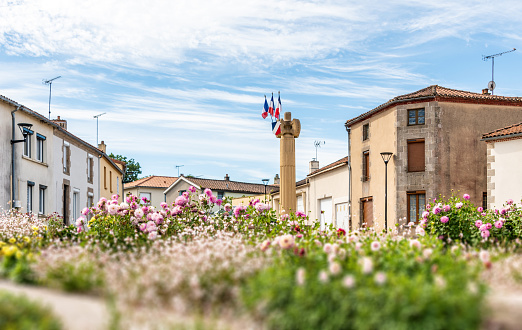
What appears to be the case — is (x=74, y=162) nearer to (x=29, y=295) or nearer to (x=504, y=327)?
(x=29, y=295)

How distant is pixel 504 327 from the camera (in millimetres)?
4598

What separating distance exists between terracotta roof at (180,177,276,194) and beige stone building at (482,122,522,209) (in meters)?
38.6

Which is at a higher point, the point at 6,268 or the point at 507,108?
the point at 507,108

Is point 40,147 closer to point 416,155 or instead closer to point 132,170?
point 416,155

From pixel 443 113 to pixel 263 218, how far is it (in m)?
17.7

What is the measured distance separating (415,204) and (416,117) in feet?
13.1

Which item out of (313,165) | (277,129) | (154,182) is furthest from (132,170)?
(277,129)

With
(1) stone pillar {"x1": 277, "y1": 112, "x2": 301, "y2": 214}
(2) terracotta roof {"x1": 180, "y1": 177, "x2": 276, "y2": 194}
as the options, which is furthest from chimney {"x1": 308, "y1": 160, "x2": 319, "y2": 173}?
(1) stone pillar {"x1": 277, "y1": 112, "x2": 301, "y2": 214}

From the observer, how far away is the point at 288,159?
20328 mm

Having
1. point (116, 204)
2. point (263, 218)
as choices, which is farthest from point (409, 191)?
point (116, 204)

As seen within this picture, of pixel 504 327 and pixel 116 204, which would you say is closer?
pixel 504 327

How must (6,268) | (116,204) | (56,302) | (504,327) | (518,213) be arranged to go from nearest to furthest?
(504,327)
(56,302)
(6,268)
(116,204)
(518,213)

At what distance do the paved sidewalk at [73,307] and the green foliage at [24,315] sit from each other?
0.10m

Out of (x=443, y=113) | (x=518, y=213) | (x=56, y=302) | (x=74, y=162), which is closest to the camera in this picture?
(x=56, y=302)
